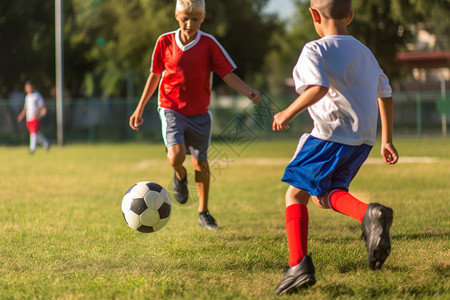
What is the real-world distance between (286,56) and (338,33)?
64.7m

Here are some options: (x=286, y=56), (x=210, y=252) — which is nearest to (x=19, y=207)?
(x=210, y=252)

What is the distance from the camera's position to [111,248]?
192 inches

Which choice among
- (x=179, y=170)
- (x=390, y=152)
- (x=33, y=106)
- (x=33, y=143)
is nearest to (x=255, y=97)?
(x=179, y=170)

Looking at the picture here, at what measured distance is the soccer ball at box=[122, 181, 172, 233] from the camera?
491cm

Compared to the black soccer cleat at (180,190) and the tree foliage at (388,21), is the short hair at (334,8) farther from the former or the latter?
the tree foliage at (388,21)

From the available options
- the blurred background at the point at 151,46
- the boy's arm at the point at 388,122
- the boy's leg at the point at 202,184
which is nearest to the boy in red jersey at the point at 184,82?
the boy's leg at the point at 202,184

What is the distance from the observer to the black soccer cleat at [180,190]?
20.0 feet

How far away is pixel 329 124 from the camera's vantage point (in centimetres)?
354

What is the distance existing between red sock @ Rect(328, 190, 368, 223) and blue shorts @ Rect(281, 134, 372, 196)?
0.06m

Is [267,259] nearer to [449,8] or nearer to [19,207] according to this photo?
[19,207]

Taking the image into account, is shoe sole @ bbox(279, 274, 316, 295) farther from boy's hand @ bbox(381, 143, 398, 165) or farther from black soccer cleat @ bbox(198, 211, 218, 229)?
black soccer cleat @ bbox(198, 211, 218, 229)

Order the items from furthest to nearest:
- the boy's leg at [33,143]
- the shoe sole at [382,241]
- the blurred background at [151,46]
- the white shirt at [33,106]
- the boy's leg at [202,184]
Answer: the blurred background at [151,46], the white shirt at [33,106], the boy's leg at [33,143], the boy's leg at [202,184], the shoe sole at [382,241]

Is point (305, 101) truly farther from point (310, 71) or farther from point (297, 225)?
point (297, 225)

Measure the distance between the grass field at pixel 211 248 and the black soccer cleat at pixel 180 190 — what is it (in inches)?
10.7
